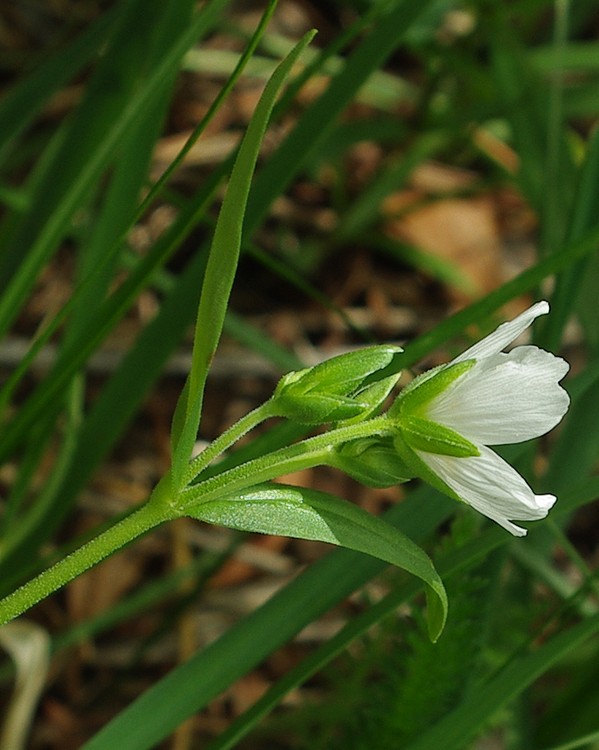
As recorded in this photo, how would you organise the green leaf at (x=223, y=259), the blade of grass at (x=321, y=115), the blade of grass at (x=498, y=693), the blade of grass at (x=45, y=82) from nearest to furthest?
the green leaf at (x=223, y=259) → the blade of grass at (x=498, y=693) → the blade of grass at (x=321, y=115) → the blade of grass at (x=45, y=82)

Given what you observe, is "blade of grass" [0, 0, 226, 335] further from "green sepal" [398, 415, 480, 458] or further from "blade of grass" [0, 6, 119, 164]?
Answer: "green sepal" [398, 415, 480, 458]

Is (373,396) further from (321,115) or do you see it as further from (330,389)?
(321,115)

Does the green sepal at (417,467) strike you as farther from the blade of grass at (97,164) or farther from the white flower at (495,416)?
the blade of grass at (97,164)

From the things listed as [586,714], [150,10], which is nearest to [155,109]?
[150,10]

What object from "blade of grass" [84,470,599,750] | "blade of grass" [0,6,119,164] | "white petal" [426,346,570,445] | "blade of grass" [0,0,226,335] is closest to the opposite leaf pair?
"white petal" [426,346,570,445]

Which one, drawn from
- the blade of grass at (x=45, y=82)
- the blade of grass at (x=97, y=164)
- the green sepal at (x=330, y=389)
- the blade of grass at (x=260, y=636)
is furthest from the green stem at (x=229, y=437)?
the blade of grass at (x=45, y=82)

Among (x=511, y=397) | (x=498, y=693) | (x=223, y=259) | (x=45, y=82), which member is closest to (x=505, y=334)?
(x=511, y=397)
